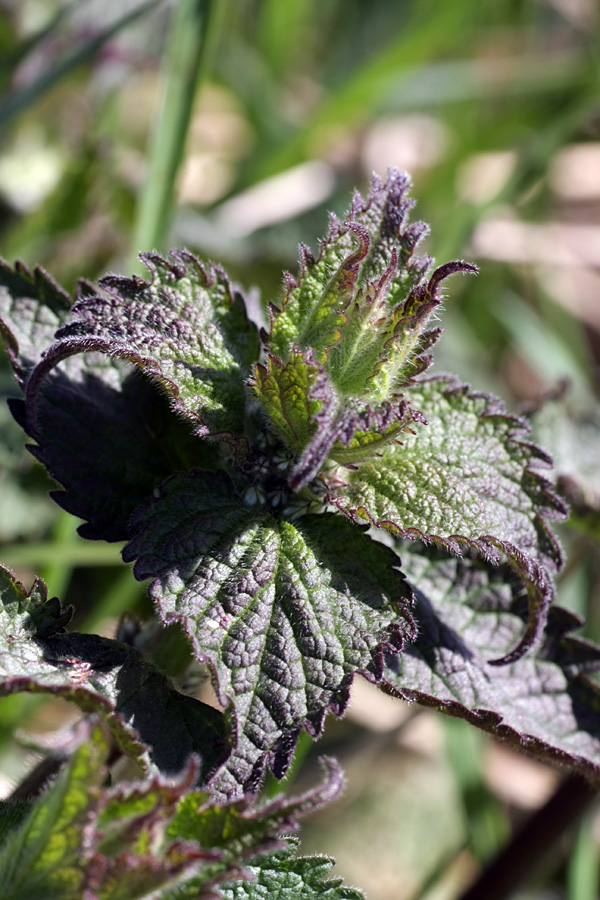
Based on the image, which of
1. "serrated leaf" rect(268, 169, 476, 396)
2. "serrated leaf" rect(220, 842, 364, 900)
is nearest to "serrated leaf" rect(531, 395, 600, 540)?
"serrated leaf" rect(268, 169, 476, 396)

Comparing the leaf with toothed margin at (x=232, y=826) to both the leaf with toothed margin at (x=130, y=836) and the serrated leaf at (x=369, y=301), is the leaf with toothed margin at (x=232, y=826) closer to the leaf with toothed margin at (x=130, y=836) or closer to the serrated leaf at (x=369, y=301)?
the leaf with toothed margin at (x=130, y=836)

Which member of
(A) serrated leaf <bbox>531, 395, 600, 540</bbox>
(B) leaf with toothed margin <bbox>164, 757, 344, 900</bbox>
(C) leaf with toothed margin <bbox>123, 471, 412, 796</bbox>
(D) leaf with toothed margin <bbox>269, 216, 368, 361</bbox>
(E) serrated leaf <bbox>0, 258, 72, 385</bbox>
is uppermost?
(A) serrated leaf <bbox>531, 395, 600, 540</bbox>

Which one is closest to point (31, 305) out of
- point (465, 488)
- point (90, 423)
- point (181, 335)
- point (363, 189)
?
point (90, 423)

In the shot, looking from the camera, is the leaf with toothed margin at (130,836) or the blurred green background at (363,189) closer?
the leaf with toothed margin at (130,836)

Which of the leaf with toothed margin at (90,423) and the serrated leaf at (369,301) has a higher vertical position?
the serrated leaf at (369,301)

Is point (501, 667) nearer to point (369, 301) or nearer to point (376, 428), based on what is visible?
point (376, 428)

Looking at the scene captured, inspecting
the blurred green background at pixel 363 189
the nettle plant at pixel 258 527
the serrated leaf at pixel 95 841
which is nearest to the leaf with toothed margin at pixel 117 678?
the nettle plant at pixel 258 527

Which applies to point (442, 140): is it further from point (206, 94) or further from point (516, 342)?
point (516, 342)

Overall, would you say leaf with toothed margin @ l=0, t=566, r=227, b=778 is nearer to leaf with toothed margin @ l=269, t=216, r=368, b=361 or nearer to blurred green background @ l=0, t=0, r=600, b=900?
leaf with toothed margin @ l=269, t=216, r=368, b=361
